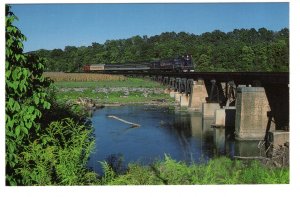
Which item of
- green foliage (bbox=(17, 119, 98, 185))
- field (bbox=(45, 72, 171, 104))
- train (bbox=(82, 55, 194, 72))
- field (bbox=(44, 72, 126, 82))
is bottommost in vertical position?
green foliage (bbox=(17, 119, 98, 185))

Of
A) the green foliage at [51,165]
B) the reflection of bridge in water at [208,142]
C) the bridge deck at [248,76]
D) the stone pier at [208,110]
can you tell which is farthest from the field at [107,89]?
the green foliage at [51,165]

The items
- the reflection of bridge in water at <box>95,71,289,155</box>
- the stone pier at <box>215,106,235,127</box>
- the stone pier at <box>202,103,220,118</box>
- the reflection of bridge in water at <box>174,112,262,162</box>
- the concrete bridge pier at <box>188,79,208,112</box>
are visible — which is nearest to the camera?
the reflection of bridge in water at <box>174,112,262,162</box>

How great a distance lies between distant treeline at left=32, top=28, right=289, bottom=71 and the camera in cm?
5062

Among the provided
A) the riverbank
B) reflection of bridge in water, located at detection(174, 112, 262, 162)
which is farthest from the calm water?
the riverbank

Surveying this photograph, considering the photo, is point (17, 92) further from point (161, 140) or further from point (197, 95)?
point (197, 95)

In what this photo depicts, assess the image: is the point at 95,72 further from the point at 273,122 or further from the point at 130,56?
the point at 273,122

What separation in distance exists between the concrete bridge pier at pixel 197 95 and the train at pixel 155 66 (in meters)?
9.91

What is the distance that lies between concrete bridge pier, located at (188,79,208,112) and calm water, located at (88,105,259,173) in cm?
622

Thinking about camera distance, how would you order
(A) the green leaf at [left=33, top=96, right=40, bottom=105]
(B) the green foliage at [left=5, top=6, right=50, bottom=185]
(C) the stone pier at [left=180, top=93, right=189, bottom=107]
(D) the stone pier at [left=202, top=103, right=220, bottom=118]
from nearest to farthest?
(B) the green foliage at [left=5, top=6, right=50, bottom=185]
(A) the green leaf at [left=33, top=96, right=40, bottom=105]
(D) the stone pier at [left=202, top=103, right=220, bottom=118]
(C) the stone pier at [left=180, top=93, right=189, bottom=107]

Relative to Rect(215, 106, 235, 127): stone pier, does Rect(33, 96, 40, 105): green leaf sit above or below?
above

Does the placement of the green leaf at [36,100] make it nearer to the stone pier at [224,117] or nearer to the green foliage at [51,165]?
the green foliage at [51,165]

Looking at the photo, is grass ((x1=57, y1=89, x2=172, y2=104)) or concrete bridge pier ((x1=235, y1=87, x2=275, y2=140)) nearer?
concrete bridge pier ((x1=235, y1=87, x2=275, y2=140))

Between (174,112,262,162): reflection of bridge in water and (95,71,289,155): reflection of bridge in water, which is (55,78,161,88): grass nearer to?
(174,112,262,162): reflection of bridge in water
